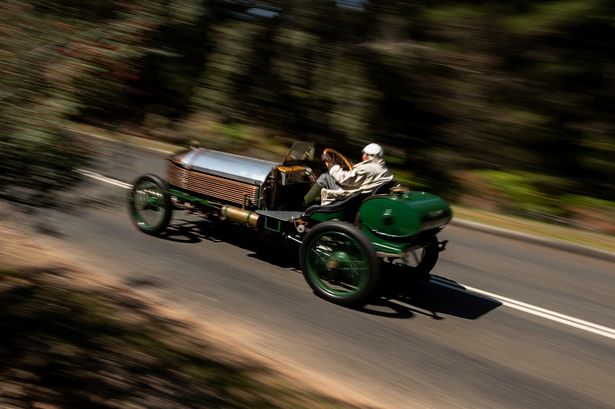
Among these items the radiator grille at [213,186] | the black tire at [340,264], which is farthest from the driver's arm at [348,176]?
the radiator grille at [213,186]

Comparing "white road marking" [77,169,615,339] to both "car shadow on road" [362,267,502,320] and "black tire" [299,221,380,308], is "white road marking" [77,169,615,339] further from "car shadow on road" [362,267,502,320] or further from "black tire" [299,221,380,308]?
"black tire" [299,221,380,308]

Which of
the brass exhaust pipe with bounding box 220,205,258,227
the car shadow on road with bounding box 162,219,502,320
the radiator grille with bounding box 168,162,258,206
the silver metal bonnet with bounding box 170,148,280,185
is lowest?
the car shadow on road with bounding box 162,219,502,320

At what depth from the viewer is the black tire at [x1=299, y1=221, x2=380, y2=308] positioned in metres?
6.39

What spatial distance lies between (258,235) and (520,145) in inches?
376

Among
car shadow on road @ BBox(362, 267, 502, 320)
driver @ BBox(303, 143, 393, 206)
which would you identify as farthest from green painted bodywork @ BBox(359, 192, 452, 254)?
car shadow on road @ BBox(362, 267, 502, 320)

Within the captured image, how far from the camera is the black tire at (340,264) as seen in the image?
6.39 metres

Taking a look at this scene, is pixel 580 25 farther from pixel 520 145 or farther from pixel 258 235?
pixel 258 235

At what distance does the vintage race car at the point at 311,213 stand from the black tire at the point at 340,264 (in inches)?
0.4

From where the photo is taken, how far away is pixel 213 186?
312 inches

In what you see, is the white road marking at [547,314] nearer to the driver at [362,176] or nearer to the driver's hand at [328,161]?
the driver at [362,176]

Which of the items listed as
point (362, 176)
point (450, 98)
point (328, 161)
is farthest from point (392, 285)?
point (450, 98)

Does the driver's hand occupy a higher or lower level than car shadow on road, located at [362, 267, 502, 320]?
higher

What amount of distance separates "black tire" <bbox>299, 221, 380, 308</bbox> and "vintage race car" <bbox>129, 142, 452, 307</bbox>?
1 cm

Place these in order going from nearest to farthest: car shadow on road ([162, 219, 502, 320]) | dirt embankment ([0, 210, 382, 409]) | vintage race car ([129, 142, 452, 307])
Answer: dirt embankment ([0, 210, 382, 409])
vintage race car ([129, 142, 452, 307])
car shadow on road ([162, 219, 502, 320])
